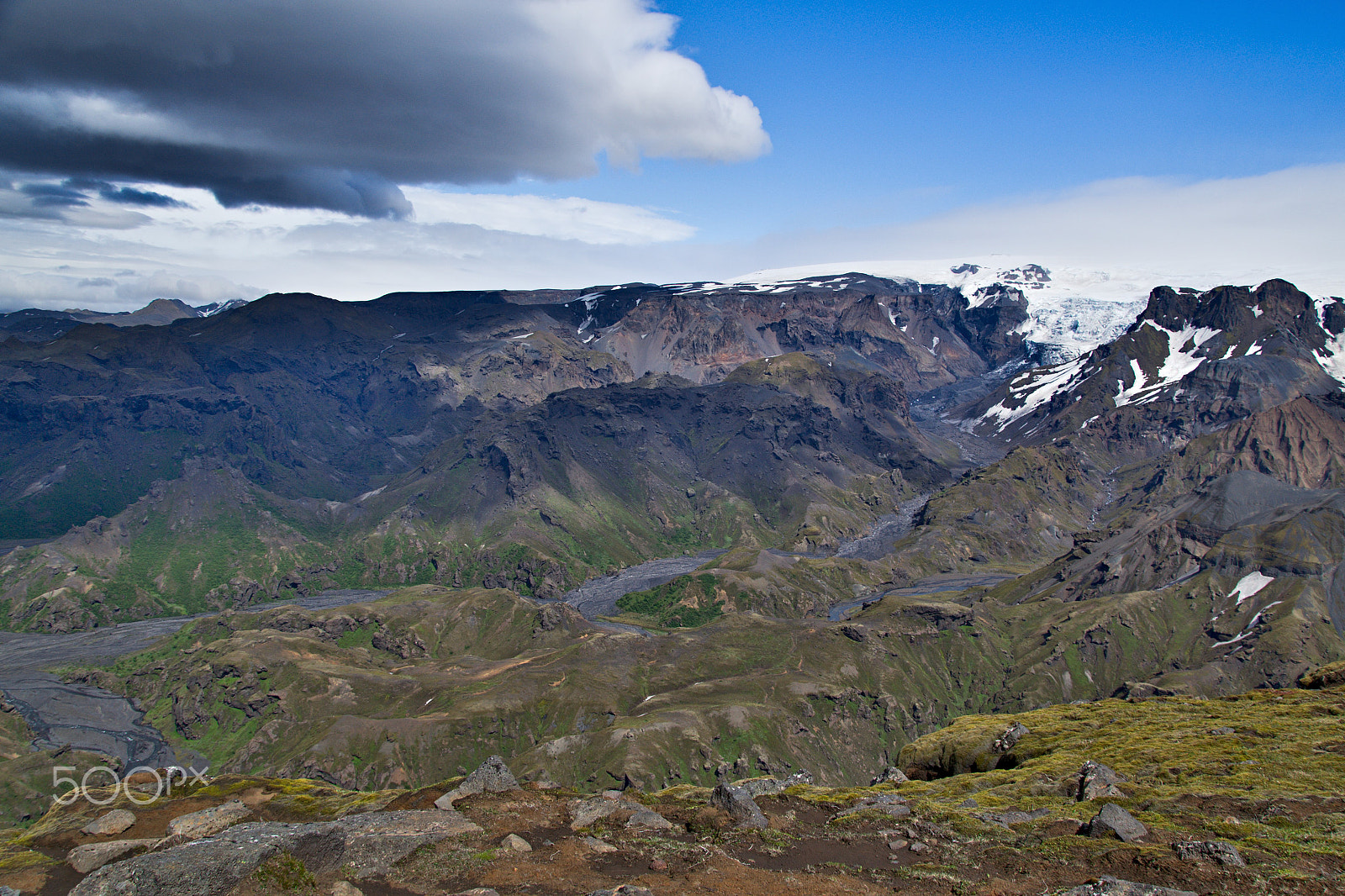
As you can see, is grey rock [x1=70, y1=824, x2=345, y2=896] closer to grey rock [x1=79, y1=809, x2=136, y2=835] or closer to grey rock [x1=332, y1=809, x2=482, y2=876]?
grey rock [x1=332, y1=809, x2=482, y2=876]

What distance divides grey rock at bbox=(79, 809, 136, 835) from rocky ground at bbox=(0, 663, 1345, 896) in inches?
7.9

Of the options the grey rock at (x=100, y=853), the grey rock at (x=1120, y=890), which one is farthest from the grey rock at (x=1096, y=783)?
the grey rock at (x=100, y=853)

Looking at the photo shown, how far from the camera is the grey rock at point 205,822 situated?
256 ft

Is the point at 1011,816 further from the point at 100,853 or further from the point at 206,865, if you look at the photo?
the point at 100,853

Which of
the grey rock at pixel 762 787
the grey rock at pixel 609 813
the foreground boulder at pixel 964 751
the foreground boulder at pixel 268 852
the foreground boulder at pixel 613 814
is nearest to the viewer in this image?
the foreground boulder at pixel 268 852

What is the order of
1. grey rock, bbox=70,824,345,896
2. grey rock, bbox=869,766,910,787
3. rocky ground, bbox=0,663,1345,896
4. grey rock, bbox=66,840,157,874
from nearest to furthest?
grey rock, bbox=70,824,345,896
rocky ground, bbox=0,663,1345,896
grey rock, bbox=66,840,157,874
grey rock, bbox=869,766,910,787

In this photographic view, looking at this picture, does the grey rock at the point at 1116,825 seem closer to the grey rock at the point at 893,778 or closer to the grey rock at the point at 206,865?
the grey rock at the point at 893,778

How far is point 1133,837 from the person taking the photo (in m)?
71.2

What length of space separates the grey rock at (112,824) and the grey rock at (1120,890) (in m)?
95.0

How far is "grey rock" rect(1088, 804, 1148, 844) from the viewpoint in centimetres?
7156

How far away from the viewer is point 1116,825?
72.4 metres

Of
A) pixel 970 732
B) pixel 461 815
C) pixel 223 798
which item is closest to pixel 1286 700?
pixel 970 732

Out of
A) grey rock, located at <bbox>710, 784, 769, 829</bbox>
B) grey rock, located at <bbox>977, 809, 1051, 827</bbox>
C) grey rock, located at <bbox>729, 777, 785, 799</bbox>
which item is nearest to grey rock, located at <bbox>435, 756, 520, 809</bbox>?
grey rock, located at <bbox>710, 784, 769, 829</bbox>

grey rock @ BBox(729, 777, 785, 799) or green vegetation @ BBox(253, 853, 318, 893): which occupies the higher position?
green vegetation @ BBox(253, 853, 318, 893)
